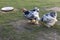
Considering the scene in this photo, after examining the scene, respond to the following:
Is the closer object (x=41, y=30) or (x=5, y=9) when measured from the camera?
(x=41, y=30)

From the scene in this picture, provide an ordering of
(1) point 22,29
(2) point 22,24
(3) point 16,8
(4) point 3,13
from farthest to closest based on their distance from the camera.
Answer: (3) point 16,8, (4) point 3,13, (2) point 22,24, (1) point 22,29

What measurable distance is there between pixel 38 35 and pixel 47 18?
0.61 m

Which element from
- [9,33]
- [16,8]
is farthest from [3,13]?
[9,33]

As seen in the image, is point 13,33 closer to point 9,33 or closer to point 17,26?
point 9,33

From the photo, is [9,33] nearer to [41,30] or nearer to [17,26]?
[17,26]

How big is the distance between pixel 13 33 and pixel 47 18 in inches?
42.5

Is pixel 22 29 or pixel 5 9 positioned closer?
pixel 22 29

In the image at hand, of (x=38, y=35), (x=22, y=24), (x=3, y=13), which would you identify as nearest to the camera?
(x=38, y=35)

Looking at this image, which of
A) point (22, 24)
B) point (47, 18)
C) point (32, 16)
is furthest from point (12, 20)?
point (47, 18)

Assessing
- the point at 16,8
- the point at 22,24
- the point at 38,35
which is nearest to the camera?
the point at 38,35

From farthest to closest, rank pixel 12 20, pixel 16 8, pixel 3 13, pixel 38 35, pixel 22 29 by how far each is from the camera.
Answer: pixel 16 8
pixel 3 13
pixel 12 20
pixel 22 29
pixel 38 35

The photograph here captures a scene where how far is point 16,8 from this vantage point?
808 cm

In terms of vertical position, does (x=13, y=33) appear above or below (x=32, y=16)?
below

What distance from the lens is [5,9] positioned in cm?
764
